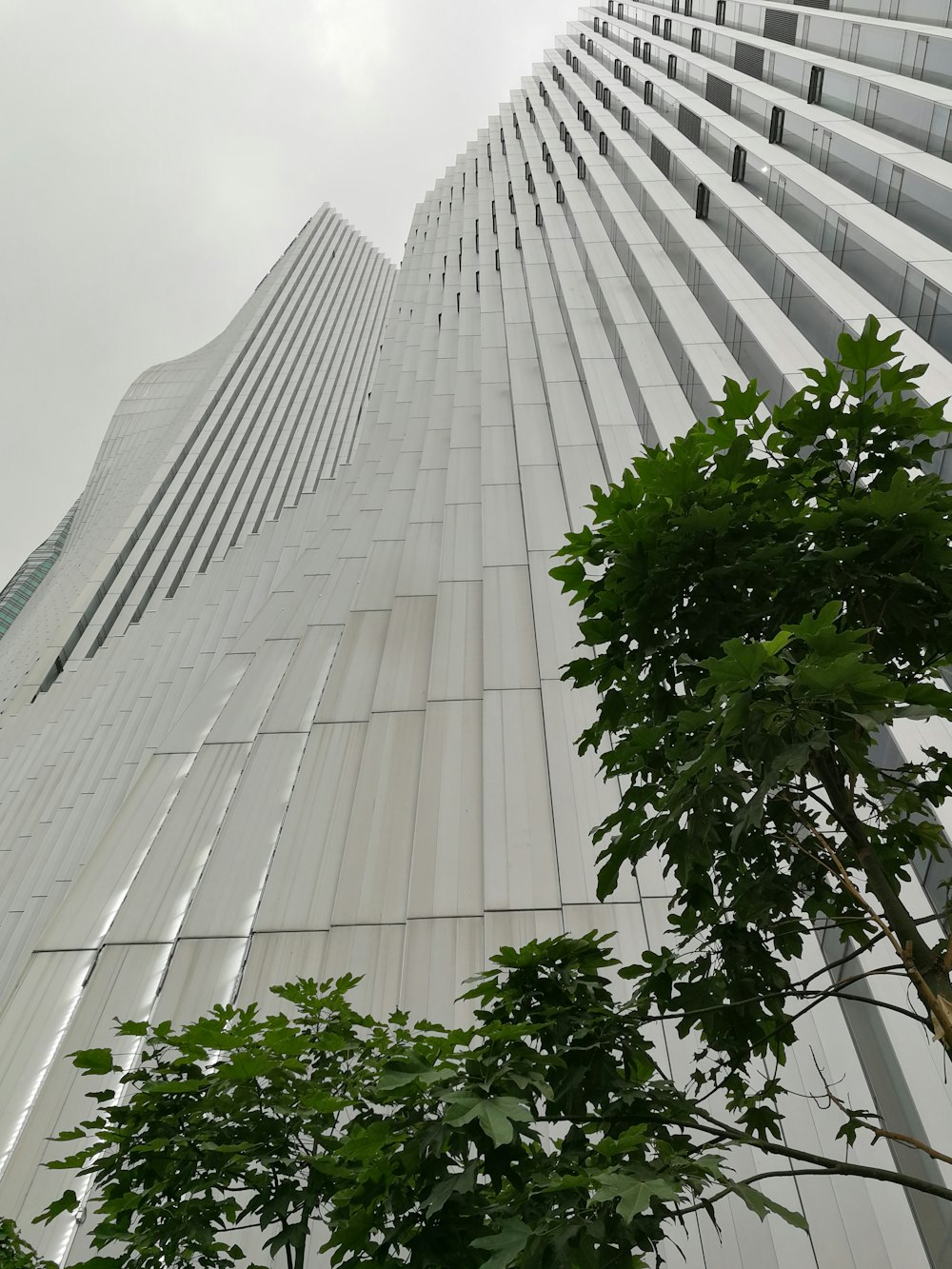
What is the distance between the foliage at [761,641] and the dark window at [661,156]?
25.7 meters

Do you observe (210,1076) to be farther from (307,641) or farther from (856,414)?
(307,641)

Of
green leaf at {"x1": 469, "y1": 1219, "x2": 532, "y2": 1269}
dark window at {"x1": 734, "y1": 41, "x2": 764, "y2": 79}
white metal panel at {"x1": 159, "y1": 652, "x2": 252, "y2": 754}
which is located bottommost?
green leaf at {"x1": 469, "y1": 1219, "x2": 532, "y2": 1269}

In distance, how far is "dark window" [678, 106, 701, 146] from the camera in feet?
86.2

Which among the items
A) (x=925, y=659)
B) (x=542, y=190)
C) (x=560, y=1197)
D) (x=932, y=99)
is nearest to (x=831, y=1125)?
(x=925, y=659)

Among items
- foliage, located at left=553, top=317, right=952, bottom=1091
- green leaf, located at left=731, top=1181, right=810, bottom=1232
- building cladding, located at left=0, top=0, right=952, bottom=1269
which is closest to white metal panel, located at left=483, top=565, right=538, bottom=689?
building cladding, located at left=0, top=0, right=952, bottom=1269

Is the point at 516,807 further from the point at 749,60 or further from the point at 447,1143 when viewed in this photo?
the point at 749,60

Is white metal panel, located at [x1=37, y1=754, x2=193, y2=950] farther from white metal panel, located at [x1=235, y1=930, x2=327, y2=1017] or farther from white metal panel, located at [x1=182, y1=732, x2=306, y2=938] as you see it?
white metal panel, located at [x1=235, y1=930, x2=327, y2=1017]

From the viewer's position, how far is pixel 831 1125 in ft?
23.1

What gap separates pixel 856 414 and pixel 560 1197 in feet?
11.4

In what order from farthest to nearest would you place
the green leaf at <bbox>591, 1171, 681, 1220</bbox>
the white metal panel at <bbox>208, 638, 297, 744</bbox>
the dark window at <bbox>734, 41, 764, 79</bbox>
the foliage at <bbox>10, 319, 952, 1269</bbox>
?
the dark window at <bbox>734, 41, 764, 79</bbox> < the white metal panel at <bbox>208, 638, 297, 744</bbox> < the foliage at <bbox>10, 319, 952, 1269</bbox> < the green leaf at <bbox>591, 1171, 681, 1220</bbox>

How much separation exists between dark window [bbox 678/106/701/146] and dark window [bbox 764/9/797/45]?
309 cm

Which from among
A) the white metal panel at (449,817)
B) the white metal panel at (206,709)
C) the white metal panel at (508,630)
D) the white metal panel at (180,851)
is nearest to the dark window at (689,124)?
the white metal panel at (508,630)

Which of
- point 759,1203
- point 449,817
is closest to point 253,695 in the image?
point 449,817

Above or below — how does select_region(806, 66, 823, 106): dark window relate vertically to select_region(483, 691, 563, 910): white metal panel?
above
